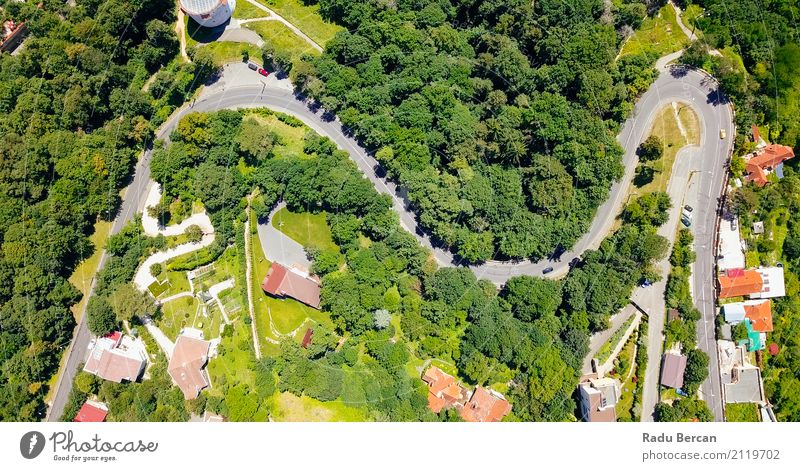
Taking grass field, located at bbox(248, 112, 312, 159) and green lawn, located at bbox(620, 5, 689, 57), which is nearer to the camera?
green lawn, located at bbox(620, 5, 689, 57)

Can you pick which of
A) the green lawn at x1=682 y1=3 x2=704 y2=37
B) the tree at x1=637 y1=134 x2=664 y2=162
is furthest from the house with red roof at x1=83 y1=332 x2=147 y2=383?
the green lawn at x1=682 y1=3 x2=704 y2=37

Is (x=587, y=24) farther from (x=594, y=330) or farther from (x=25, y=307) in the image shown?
(x=25, y=307)

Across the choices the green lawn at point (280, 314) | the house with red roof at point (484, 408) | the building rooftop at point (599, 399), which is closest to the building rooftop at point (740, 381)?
the building rooftop at point (599, 399)

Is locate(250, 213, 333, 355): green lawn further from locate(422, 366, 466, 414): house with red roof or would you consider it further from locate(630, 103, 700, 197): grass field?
locate(630, 103, 700, 197): grass field

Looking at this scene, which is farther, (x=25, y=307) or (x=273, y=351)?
(x=273, y=351)

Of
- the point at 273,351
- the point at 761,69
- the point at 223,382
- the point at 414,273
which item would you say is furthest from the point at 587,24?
the point at 223,382
